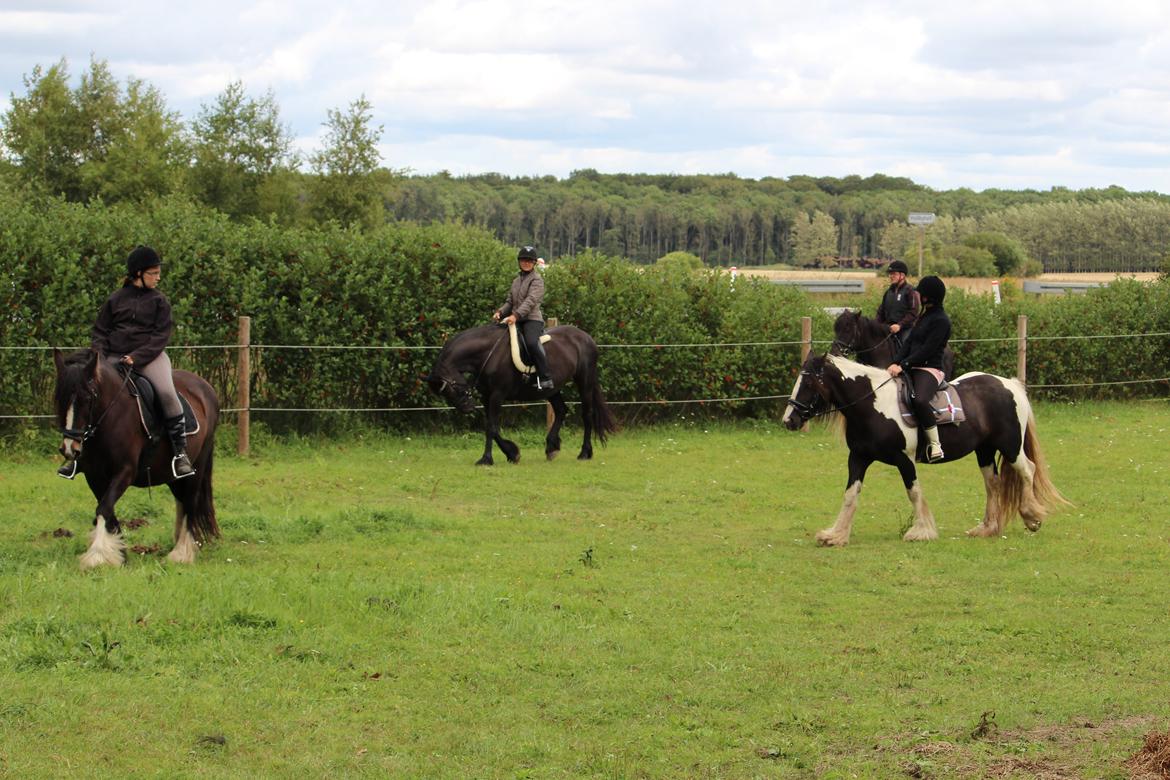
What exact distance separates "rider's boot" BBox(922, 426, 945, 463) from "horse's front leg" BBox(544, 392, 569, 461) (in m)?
5.95

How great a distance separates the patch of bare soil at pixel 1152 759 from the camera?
200 inches

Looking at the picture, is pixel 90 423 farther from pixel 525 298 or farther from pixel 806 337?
pixel 806 337

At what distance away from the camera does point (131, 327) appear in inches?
358

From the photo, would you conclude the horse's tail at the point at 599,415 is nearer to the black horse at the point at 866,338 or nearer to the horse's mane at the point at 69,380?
the black horse at the point at 866,338

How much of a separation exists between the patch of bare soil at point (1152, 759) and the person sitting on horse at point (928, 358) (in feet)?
18.1

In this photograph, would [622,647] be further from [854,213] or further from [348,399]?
[854,213]

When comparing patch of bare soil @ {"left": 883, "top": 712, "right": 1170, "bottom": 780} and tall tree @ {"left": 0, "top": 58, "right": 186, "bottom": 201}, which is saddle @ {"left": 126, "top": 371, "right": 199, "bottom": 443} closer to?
patch of bare soil @ {"left": 883, "top": 712, "right": 1170, "bottom": 780}

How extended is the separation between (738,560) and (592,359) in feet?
21.5

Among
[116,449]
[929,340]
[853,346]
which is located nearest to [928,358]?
[929,340]

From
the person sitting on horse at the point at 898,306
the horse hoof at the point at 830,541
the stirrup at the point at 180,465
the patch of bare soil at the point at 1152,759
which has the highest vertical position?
the person sitting on horse at the point at 898,306

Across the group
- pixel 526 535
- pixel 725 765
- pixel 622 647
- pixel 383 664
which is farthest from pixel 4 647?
pixel 526 535

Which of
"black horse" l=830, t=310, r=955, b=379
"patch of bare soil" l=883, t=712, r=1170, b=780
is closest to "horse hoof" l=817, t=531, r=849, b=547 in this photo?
"black horse" l=830, t=310, r=955, b=379

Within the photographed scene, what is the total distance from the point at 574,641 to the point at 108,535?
3.76m

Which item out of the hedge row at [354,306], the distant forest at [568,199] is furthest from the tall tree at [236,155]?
the hedge row at [354,306]
